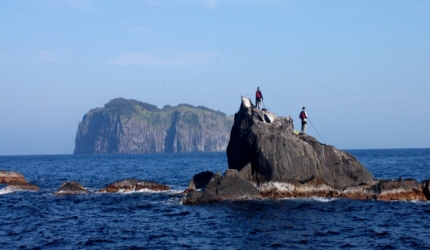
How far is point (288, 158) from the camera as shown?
3741 cm

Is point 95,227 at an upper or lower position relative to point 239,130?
lower

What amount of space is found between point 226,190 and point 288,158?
542cm

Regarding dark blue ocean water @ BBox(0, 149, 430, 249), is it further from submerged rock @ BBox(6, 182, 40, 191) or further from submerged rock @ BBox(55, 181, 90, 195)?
submerged rock @ BBox(6, 182, 40, 191)

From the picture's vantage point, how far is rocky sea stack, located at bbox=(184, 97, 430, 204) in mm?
35281

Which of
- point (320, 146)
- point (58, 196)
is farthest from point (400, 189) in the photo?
point (58, 196)

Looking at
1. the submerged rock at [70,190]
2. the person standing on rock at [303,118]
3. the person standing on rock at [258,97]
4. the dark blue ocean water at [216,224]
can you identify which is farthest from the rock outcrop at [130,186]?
the person standing on rock at [303,118]

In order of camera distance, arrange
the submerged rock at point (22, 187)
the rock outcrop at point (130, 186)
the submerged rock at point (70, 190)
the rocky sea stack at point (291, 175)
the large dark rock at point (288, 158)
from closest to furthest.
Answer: the rocky sea stack at point (291, 175)
the large dark rock at point (288, 158)
the submerged rock at point (70, 190)
the rock outcrop at point (130, 186)
the submerged rock at point (22, 187)

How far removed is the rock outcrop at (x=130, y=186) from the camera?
44.5 m

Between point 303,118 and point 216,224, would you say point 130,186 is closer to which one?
point 303,118

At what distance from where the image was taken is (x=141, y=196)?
40.8 meters

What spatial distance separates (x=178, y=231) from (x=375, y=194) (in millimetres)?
16013

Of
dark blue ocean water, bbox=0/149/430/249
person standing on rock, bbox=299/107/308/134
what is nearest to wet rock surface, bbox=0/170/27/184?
dark blue ocean water, bbox=0/149/430/249

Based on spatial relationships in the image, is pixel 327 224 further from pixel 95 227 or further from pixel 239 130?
pixel 239 130

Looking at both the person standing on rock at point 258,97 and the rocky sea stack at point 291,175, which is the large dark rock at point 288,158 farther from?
the person standing on rock at point 258,97
